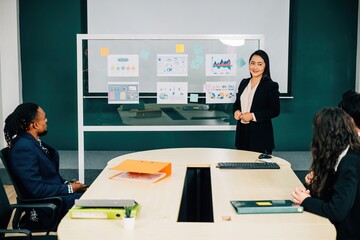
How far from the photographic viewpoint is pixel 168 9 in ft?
19.7

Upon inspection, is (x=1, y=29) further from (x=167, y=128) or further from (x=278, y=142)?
(x=278, y=142)

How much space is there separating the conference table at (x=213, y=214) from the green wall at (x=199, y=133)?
8.95 ft

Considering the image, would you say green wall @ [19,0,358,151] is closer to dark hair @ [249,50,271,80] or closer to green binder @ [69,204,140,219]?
dark hair @ [249,50,271,80]

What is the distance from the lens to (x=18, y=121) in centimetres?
308

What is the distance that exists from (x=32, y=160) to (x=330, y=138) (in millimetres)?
Result: 1703

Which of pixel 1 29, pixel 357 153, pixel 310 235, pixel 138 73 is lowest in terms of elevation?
pixel 310 235

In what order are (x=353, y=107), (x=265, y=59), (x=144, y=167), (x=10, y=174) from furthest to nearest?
1. (x=265, y=59)
2. (x=144, y=167)
3. (x=10, y=174)
4. (x=353, y=107)

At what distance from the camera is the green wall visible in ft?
19.8

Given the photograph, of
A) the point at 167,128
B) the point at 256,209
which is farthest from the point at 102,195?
the point at 167,128

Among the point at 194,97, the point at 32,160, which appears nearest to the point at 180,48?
the point at 194,97

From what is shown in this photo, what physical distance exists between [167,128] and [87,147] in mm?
1494

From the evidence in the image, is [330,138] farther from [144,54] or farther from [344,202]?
[144,54]

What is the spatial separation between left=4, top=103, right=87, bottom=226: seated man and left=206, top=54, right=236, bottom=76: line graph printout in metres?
2.31

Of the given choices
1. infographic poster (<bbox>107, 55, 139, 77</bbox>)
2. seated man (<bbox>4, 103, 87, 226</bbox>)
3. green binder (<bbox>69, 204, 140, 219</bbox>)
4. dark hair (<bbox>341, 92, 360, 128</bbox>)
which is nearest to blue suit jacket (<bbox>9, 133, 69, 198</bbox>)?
seated man (<bbox>4, 103, 87, 226</bbox>)
